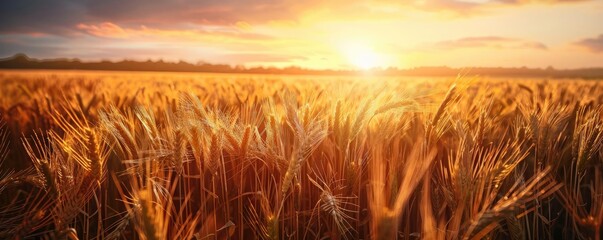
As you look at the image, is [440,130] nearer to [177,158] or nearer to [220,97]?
[177,158]

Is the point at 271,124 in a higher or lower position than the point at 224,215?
higher

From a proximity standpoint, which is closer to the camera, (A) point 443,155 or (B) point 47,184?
(B) point 47,184

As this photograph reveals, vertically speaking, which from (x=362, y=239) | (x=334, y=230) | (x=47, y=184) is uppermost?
(x=47, y=184)

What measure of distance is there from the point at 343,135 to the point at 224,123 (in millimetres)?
475

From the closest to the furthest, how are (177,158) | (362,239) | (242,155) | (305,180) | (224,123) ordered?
(177,158) → (242,155) → (224,123) → (362,239) → (305,180)

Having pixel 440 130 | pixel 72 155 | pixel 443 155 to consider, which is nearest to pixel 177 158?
pixel 72 155

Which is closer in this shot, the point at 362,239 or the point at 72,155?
the point at 72,155

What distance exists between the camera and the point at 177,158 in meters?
1.46

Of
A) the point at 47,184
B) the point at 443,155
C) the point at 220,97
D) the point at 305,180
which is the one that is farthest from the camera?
the point at 220,97

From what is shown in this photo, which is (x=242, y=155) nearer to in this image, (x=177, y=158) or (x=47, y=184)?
(x=177, y=158)

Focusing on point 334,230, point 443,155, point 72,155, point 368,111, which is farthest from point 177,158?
point 443,155

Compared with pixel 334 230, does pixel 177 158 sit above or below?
above

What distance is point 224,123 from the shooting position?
67.7 inches

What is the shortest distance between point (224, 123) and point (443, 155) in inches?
52.9
